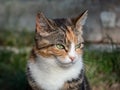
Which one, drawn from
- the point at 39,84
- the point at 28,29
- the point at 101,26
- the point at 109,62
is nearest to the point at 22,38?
the point at 28,29

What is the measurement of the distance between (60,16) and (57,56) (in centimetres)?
293

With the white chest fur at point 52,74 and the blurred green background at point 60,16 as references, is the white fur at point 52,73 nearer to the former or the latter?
the white chest fur at point 52,74

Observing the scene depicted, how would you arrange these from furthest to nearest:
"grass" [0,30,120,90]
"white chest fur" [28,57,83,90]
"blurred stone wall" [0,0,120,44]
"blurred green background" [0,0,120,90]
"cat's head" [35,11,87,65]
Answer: "blurred stone wall" [0,0,120,44] → "blurred green background" [0,0,120,90] → "grass" [0,30,120,90] → "white chest fur" [28,57,83,90] → "cat's head" [35,11,87,65]

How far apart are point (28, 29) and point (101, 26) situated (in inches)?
41.9

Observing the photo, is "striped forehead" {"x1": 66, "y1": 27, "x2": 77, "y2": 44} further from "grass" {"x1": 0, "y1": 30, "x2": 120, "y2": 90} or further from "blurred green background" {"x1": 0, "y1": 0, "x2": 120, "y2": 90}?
"blurred green background" {"x1": 0, "y1": 0, "x2": 120, "y2": 90}

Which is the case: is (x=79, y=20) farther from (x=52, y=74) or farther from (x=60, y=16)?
(x=60, y=16)

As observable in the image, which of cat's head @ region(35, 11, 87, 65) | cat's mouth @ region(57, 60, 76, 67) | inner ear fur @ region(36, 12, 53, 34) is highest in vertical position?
inner ear fur @ region(36, 12, 53, 34)

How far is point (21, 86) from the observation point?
7215 millimetres

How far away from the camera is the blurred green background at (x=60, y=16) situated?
739cm

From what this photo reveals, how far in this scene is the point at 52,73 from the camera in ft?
18.7

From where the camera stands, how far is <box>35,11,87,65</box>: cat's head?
557 cm

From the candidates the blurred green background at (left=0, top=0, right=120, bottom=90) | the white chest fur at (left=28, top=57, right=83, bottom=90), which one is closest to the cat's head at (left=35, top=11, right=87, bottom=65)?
the white chest fur at (left=28, top=57, right=83, bottom=90)

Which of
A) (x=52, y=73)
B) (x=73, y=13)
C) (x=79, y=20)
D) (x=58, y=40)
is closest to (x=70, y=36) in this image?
(x=58, y=40)

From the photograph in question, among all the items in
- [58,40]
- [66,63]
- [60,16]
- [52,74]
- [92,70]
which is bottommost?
[92,70]
